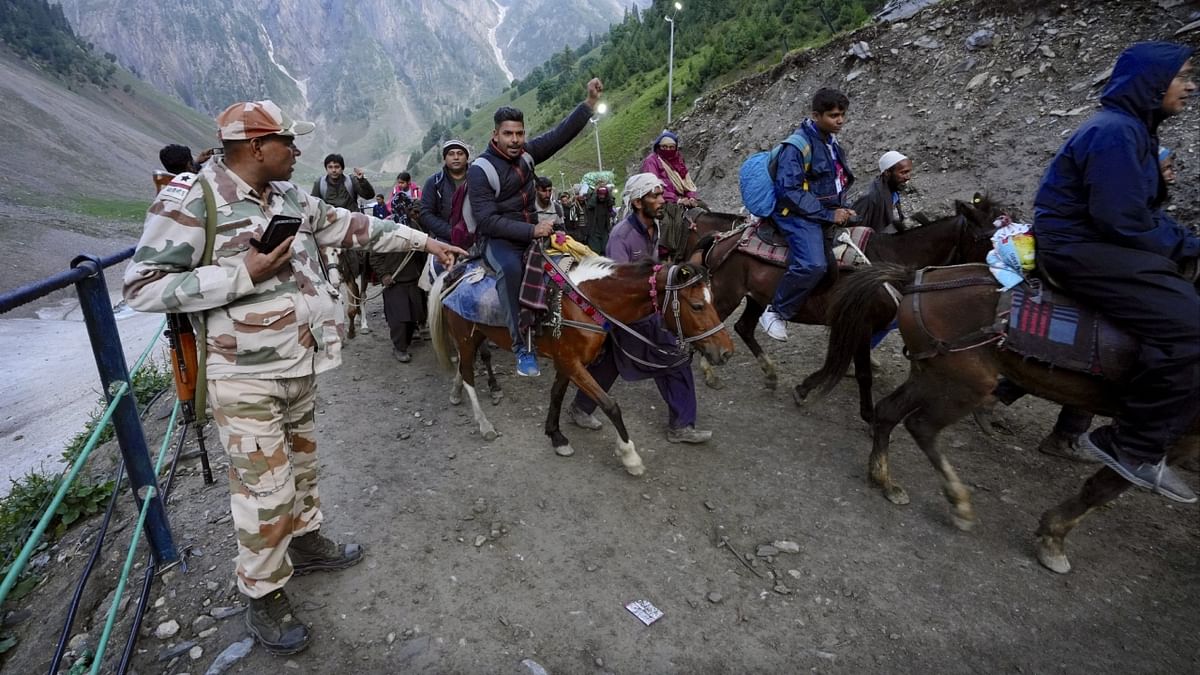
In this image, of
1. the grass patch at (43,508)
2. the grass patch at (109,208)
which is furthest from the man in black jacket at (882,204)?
the grass patch at (109,208)

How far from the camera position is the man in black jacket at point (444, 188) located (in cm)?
664

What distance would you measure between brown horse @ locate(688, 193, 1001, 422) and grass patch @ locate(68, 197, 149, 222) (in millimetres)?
44159

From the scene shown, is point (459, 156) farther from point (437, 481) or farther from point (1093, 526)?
point (1093, 526)

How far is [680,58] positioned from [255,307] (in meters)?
49.4

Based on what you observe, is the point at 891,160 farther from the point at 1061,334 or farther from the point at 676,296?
the point at 676,296

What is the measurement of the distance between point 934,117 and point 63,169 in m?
65.6

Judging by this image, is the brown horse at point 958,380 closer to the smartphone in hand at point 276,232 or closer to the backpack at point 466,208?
the backpack at point 466,208

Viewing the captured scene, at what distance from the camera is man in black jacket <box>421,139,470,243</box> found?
21.8 ft

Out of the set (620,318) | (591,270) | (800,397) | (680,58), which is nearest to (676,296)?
(620,318)

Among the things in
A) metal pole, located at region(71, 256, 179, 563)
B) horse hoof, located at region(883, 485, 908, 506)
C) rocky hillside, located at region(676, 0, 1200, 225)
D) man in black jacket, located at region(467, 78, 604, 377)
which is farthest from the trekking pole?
rocky hillside, located at region(676, 0, 1200, 225)

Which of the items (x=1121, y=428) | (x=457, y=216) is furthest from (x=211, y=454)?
(x=1121, y=428)

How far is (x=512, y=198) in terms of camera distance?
461cm

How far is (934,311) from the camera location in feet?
12.5

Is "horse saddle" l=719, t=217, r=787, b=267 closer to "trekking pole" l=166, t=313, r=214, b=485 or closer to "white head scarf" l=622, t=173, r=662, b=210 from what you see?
"white head scarf" l=622, t=173, r=662, b=210
